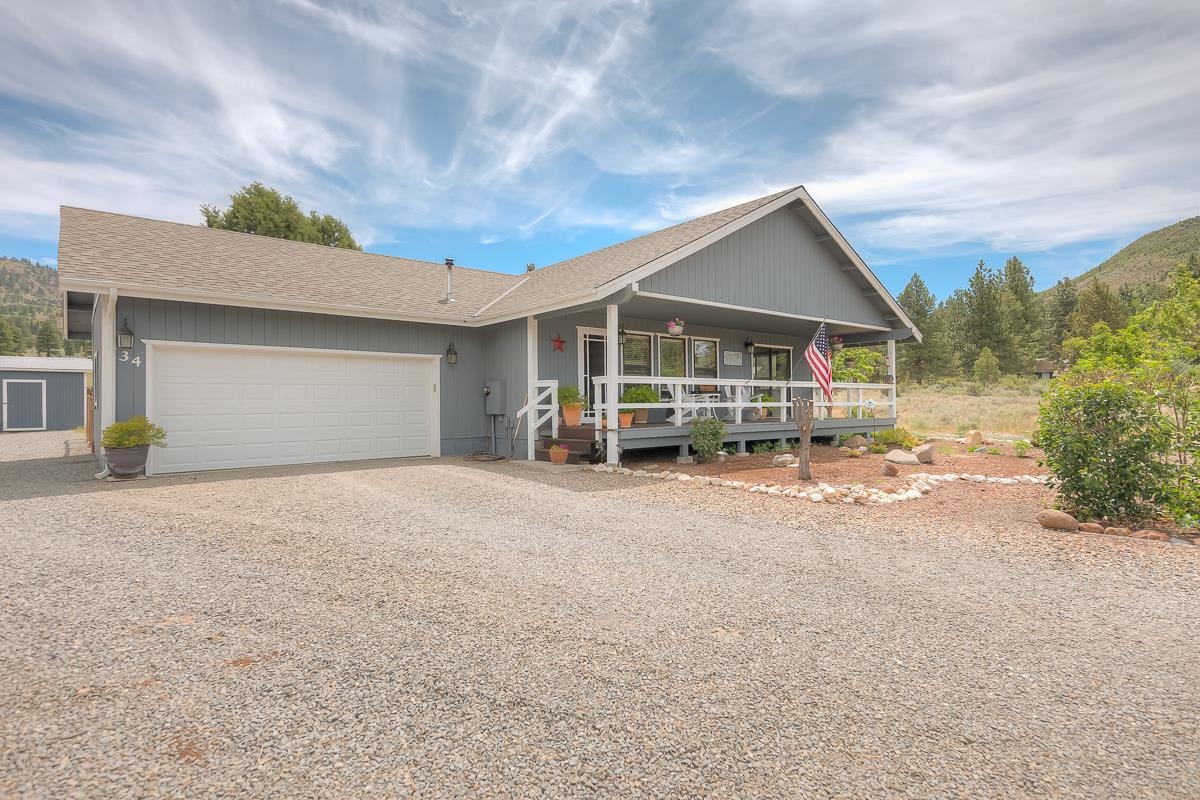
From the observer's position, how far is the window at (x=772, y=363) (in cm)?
1542

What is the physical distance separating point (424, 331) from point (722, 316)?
6398mm

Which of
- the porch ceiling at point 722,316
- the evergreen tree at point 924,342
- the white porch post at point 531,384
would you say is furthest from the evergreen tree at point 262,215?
the evergreen tree at point 924,342

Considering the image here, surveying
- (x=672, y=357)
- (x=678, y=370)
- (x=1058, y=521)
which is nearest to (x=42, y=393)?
(x=672, y=357)

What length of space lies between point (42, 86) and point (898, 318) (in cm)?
2062

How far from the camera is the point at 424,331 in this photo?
11672 millimetres

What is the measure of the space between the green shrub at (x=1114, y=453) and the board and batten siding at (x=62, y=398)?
29.3m

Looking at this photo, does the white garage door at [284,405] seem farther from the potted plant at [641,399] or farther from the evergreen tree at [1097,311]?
the evergreen tree at [1097,311]

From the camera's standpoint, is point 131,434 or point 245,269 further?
point 245,269

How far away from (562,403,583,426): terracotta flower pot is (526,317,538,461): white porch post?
70 centimetres

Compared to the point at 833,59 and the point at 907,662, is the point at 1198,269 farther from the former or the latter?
the point at 907,662

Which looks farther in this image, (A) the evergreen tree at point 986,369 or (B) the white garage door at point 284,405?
(A) the evergreen tree at point 986,369

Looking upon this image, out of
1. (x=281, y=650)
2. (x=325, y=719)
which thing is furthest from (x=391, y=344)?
(x=325, y=719)

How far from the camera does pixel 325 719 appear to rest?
2172 mm

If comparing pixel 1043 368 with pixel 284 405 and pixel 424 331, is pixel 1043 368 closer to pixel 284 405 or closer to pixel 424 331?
pixel 424 331
